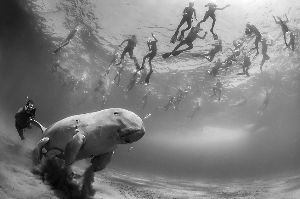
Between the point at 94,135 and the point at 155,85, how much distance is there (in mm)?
28683

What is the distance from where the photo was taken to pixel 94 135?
5023 millimetres

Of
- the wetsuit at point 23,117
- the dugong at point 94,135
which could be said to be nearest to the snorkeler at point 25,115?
the wetsuit at point 23,117

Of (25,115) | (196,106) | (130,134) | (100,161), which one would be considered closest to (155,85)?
(196,106)

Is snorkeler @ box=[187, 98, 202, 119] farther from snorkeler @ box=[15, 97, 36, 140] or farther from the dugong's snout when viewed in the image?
the dugong's snout

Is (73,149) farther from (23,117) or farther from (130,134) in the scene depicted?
(23,117)

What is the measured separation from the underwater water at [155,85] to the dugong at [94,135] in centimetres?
74

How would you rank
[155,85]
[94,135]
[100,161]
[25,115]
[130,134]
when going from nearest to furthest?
[130,134], [94,135], [100,161], [25,115], [155,85]

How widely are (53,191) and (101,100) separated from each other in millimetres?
40897

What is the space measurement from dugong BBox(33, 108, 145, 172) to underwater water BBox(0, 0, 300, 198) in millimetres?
742

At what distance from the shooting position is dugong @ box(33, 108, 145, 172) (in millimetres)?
4715

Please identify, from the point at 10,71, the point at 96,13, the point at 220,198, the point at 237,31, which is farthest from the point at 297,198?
the point at 10,71

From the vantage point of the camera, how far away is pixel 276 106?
125 feet

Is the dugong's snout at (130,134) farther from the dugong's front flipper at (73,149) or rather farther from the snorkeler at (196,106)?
the snorkeler at (196,106)


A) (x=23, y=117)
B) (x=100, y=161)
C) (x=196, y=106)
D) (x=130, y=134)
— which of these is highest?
(x=196, y=106)
